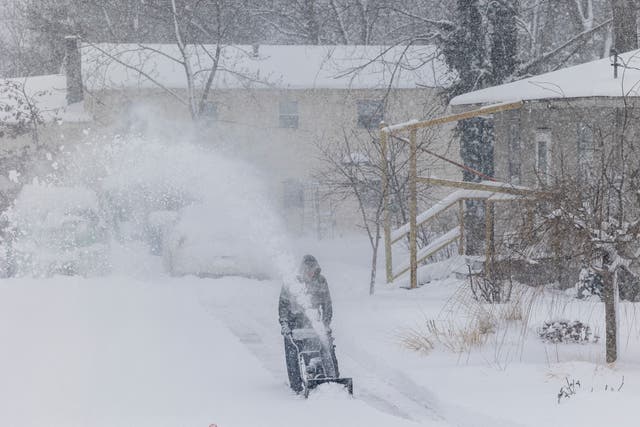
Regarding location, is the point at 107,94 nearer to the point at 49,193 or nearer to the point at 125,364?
the point at 49,193

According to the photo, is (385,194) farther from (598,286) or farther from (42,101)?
(42,101)

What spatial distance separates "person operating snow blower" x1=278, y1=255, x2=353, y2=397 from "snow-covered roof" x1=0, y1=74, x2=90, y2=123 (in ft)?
71.1

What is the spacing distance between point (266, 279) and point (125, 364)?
28.0 ft

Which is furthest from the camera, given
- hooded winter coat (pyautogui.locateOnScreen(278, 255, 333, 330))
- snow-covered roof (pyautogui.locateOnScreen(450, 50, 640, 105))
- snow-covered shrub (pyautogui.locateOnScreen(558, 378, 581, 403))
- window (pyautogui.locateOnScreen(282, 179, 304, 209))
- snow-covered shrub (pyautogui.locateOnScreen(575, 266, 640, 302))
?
window (pyautogui.locateOnScreen(282, 179, 304, 209))

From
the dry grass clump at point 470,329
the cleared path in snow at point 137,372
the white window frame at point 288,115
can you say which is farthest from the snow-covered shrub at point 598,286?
the white window frame at point 288,115

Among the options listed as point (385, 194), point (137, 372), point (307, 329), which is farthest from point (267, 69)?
point (307, 329)

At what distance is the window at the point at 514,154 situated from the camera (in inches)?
809

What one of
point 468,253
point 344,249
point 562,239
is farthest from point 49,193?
point 562,239

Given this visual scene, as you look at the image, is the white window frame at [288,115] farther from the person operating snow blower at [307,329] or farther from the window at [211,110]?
the person operating snow blower at [307,329]

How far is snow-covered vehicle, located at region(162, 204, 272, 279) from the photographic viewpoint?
21.4 metres

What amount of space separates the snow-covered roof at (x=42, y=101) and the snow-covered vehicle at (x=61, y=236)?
9598 mm

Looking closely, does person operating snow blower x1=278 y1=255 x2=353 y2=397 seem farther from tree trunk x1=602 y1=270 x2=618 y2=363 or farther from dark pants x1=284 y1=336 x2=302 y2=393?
tree trunk x1=602 y1=270 x2=618 y2=363

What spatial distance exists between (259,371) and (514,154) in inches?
373

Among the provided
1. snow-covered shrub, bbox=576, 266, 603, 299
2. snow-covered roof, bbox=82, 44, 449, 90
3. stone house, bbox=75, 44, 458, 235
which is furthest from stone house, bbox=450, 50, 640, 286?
stone house, bbox=75, 44, 458, 235
